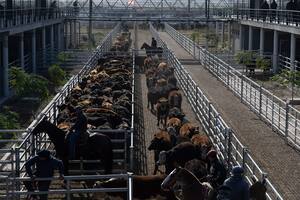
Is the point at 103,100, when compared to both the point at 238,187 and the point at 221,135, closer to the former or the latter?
the point at 221,135

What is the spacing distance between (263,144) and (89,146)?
6577 millimetres

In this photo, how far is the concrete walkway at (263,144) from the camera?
1561cm

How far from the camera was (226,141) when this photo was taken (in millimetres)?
15773

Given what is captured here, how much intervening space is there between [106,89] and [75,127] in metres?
11.0

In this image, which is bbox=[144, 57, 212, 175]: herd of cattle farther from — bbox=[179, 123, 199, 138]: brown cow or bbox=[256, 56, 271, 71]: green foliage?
bbox=[256, 56, 271, 71]: green foliage

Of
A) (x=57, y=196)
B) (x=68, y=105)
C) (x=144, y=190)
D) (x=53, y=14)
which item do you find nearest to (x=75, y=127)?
(x=57, y=196)

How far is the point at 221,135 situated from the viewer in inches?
662

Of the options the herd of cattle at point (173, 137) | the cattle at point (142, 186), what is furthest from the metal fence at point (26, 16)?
the cattle at point (142, 186)

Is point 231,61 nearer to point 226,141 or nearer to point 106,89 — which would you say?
point 106,89

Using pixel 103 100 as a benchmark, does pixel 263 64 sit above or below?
above

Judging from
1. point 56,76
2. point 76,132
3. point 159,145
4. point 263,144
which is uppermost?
point 76,132

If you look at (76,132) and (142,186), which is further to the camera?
(76,132)

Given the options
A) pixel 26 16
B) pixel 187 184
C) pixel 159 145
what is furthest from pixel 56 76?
pixel 187 184

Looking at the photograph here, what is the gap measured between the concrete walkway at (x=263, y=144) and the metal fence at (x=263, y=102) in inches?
9.1
